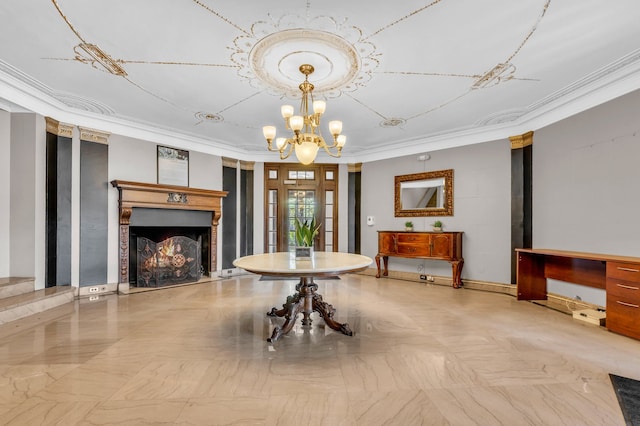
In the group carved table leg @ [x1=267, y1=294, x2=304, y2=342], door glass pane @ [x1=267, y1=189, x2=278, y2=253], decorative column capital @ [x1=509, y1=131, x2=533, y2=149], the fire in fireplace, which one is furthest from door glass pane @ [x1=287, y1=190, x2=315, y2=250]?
decorative column capital @ [x1=509, y1=131, x2=533, y2=149]

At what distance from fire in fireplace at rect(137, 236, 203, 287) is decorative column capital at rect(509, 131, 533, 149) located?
228 inches

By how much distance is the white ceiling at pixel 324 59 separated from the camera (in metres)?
2.35

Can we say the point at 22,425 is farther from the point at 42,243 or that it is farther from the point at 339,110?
the point at 339,110

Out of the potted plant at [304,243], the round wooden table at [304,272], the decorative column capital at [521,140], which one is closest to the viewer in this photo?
the round wooden table at [304,272]

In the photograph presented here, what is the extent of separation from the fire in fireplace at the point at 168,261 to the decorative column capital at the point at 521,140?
19.0 ft

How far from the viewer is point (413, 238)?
546cm

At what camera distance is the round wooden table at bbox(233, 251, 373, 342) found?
8.09 feet

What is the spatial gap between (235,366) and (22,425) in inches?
46.4

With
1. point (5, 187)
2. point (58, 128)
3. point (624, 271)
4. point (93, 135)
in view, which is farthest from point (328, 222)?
point (5, 187)

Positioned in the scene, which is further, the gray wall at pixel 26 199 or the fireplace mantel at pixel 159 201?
the fireplace mantel at pixel 159 201

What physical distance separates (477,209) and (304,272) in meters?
4.04

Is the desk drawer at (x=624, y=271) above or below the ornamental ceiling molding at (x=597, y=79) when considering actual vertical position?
below

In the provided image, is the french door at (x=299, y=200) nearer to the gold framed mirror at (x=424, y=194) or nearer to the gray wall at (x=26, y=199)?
the gold framed mirror at (x=424, y=194)

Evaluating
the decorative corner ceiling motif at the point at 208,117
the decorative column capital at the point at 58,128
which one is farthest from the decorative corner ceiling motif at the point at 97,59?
the decorative column capital at the point at 58,128
